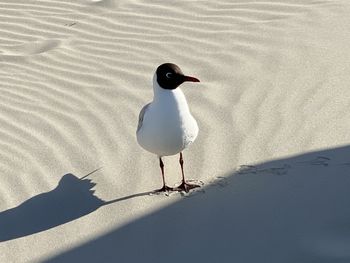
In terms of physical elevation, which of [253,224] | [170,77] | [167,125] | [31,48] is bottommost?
[253,224]

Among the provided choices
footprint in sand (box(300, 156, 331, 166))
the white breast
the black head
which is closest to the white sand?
footprint in sand (box(300, 156, 331, 166))

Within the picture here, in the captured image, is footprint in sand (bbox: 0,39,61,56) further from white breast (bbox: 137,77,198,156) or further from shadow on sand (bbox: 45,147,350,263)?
shadow on sand (bbox: 45,147,350,263)

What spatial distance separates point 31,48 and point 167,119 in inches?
118

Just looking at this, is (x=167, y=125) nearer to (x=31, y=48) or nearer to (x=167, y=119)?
(x=167, y=119)

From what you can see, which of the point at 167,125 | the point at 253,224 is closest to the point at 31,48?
the point at 167,125

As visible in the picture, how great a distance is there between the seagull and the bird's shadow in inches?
14.2

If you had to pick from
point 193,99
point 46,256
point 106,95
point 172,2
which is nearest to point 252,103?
point 193,99

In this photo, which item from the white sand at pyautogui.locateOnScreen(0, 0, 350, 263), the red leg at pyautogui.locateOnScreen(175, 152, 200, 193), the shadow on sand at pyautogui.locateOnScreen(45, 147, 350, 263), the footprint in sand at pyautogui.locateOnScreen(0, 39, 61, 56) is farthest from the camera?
the footprint in sand at pyautogui.locateOnScreen(0, 39, 61, 56)

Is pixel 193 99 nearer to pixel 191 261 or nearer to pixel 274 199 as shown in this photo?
pixel 274 199

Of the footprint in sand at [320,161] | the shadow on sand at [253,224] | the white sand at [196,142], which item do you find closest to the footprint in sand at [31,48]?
the white sand at [196,142]

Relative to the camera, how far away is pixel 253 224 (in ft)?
12.1

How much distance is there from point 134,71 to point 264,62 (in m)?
1.00

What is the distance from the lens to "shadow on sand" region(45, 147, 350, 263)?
347 centimetres

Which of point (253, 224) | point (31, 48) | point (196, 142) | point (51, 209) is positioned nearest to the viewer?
point (253, 224)
